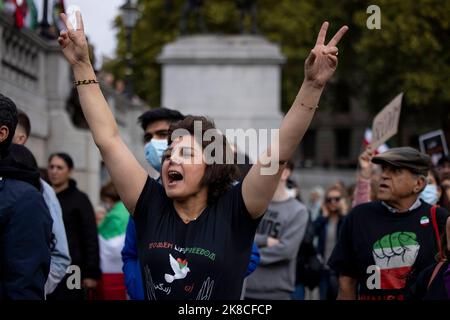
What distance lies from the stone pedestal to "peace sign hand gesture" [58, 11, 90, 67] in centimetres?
1571

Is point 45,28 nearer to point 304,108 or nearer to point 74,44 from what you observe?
point 74,44

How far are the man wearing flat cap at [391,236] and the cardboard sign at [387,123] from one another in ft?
4.78

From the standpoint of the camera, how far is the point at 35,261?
363 cm

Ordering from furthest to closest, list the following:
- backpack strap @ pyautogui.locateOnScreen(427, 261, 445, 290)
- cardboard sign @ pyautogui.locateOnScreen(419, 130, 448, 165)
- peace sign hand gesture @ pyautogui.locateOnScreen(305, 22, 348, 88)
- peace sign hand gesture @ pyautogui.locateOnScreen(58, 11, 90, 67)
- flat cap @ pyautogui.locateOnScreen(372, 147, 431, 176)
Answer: cardboard sign @ pyautogui.locateOnScreen(419, 130, 448, 165) < flat cap @ pyautogui.locateOnScreen(372, 147, 431, 176) < backpack strap @ pyautogui.locateOnScreen(427, 261, 445, 290) < peace sign hand gesture @ pyautogui.locateOnScreen(58, 11, 90, 67) < peace sign hand gesture @ pyautogui.locateOnScreen(305, 22, 348, 88)

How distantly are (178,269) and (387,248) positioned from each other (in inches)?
67.3

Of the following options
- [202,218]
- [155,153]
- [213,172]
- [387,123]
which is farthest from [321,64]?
[387,123]

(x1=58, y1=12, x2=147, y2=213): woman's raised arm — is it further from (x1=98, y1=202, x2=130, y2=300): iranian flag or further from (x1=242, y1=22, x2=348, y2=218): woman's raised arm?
(x1=98, y1=202, x2=130, y2=300): iranian flag

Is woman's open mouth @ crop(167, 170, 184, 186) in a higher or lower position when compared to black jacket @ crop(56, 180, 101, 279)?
higher

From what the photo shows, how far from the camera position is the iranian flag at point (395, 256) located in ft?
16.2

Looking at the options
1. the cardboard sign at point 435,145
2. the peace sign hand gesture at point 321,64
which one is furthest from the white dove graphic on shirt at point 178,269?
the cardboard sign at point 435,145

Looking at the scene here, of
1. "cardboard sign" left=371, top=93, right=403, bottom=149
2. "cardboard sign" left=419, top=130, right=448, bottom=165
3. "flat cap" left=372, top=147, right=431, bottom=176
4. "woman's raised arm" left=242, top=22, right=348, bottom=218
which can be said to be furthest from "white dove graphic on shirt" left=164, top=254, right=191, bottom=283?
"cardboard sign" left=419, top=130, right=448, bottom=165

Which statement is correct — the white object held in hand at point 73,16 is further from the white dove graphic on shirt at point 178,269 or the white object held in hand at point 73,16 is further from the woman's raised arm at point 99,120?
the white dove graphic on shirt at point 178,269

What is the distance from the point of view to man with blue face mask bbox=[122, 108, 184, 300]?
4969 millimetres

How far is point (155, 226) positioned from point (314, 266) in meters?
4.33
